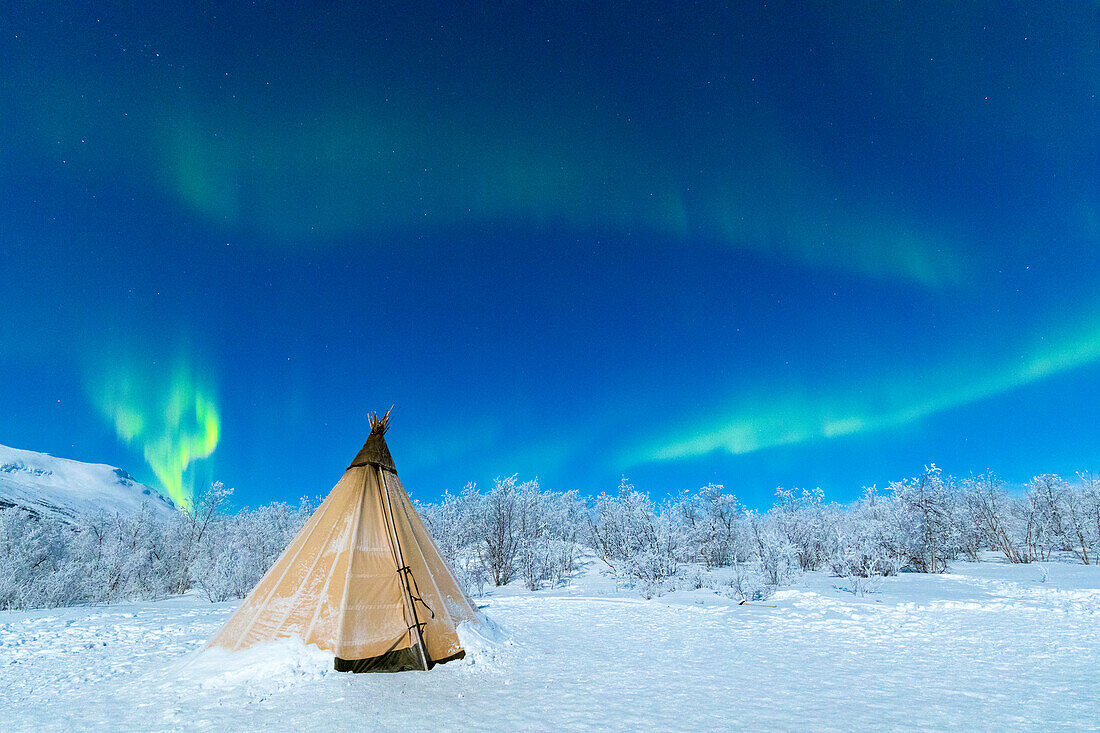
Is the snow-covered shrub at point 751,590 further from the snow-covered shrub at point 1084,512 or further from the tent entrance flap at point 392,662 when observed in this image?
the snow-covered shrub at point 1084,512

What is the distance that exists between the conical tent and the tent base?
0.01m

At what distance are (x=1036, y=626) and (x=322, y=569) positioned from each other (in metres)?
15.0

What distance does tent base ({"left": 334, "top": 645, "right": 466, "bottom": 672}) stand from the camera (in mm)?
6762

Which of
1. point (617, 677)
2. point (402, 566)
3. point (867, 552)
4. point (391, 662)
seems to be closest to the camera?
point (391, 662)

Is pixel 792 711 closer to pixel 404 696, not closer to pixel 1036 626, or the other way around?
pixel 404 696

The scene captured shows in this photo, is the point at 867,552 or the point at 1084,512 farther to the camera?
the point at 1084,512

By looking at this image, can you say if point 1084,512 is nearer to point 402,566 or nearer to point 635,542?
point 635,542

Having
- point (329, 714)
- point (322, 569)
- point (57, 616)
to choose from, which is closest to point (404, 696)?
point (329, 714)

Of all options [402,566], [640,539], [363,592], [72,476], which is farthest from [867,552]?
[72,476]

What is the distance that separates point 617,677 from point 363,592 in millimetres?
4255

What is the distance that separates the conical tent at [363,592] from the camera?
277 inches

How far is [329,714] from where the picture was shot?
5.22 meters

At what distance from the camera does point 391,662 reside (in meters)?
7.03

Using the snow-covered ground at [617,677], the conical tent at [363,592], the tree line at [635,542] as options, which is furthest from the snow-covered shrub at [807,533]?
the conical tent at [363,592]
